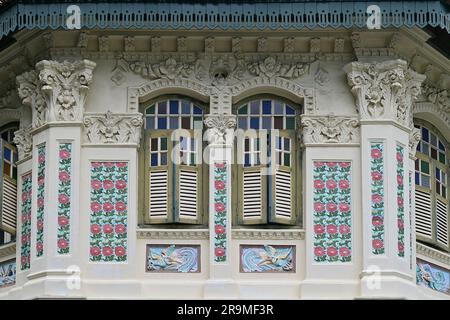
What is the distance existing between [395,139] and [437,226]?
2.45 meters

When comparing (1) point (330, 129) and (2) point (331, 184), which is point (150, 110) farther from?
(2) point (331, 184)

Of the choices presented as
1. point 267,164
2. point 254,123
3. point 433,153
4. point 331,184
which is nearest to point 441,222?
point 433,153

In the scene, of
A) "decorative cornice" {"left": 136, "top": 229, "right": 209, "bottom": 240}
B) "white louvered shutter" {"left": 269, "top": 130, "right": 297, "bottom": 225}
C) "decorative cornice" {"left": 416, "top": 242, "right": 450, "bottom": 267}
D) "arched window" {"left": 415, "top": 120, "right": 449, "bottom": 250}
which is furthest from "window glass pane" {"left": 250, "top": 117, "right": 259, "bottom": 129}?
"decorative cornice" {"left": 416, "top": 242, "right": 450, "bottom": 267}

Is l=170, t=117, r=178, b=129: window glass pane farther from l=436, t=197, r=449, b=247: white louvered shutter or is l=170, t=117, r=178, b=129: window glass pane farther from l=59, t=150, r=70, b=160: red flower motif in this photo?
l=436, t=197, r=449, b=247: white louvered shutter

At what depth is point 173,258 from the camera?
Result: 3662 cm

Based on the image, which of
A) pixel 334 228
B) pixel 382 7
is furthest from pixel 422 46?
pixel 334 228

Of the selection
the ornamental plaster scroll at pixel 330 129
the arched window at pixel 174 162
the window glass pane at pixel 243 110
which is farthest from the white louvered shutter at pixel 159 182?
the ornamental plaster scroll at pixel 330 129

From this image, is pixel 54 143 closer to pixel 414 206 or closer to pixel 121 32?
pixel 121 32

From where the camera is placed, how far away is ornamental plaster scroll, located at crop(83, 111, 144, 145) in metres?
37.0

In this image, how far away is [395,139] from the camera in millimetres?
36969

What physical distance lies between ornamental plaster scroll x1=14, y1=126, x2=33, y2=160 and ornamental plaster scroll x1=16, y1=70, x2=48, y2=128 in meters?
0.47

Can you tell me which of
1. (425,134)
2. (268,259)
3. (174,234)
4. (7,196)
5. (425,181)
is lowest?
(268,259)

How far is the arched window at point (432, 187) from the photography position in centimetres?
3831

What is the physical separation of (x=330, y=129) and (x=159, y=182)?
3.28m
